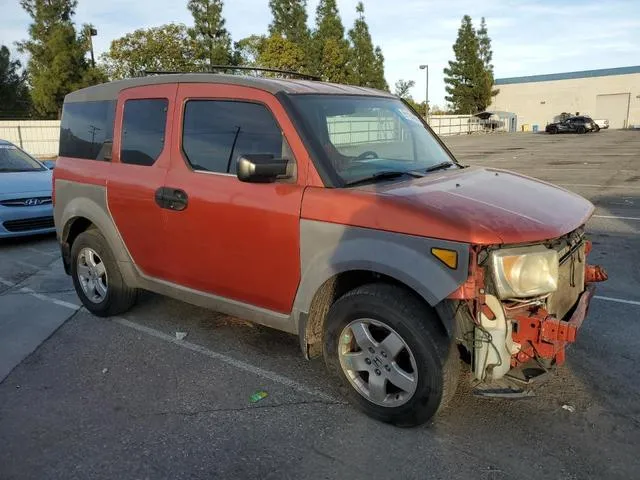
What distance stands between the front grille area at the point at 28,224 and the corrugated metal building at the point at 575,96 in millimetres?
71185

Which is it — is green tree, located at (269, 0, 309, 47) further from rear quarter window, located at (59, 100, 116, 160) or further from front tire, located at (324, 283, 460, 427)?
front tire, located at (324, 283, 460, 427)

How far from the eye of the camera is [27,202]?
827 cm

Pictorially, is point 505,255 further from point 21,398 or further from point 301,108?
point 21,398

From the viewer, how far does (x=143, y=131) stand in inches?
173

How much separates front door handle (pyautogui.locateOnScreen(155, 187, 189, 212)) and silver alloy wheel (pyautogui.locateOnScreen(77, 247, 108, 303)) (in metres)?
1.16

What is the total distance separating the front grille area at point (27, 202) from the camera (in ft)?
26.6

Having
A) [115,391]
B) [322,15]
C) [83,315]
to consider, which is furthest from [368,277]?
[322,15]

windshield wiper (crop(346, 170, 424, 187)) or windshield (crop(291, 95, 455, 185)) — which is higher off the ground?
windshield (crop(291, 95, 455, 185))

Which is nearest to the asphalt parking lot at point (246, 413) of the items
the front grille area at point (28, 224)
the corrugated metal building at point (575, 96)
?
the front grille area at point (28, 224)

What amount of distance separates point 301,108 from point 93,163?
2.15 metres

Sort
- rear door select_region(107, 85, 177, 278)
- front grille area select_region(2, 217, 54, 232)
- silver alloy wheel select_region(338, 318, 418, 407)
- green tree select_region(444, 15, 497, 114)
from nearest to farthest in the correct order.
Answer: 1. silver alloy wheel select_region(338, 318, 418, 407)
2. rear door select_region(107, 85, 177, 278)
3. front grille area select_region(2, 217, 54, 232)
4. green tree select_region(444, 15, 497, 114)

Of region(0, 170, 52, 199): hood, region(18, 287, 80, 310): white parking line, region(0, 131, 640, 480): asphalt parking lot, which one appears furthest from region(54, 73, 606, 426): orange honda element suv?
region(0, 170, 52, 199): hood

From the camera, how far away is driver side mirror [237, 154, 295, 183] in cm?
332

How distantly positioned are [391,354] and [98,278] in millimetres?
3015
